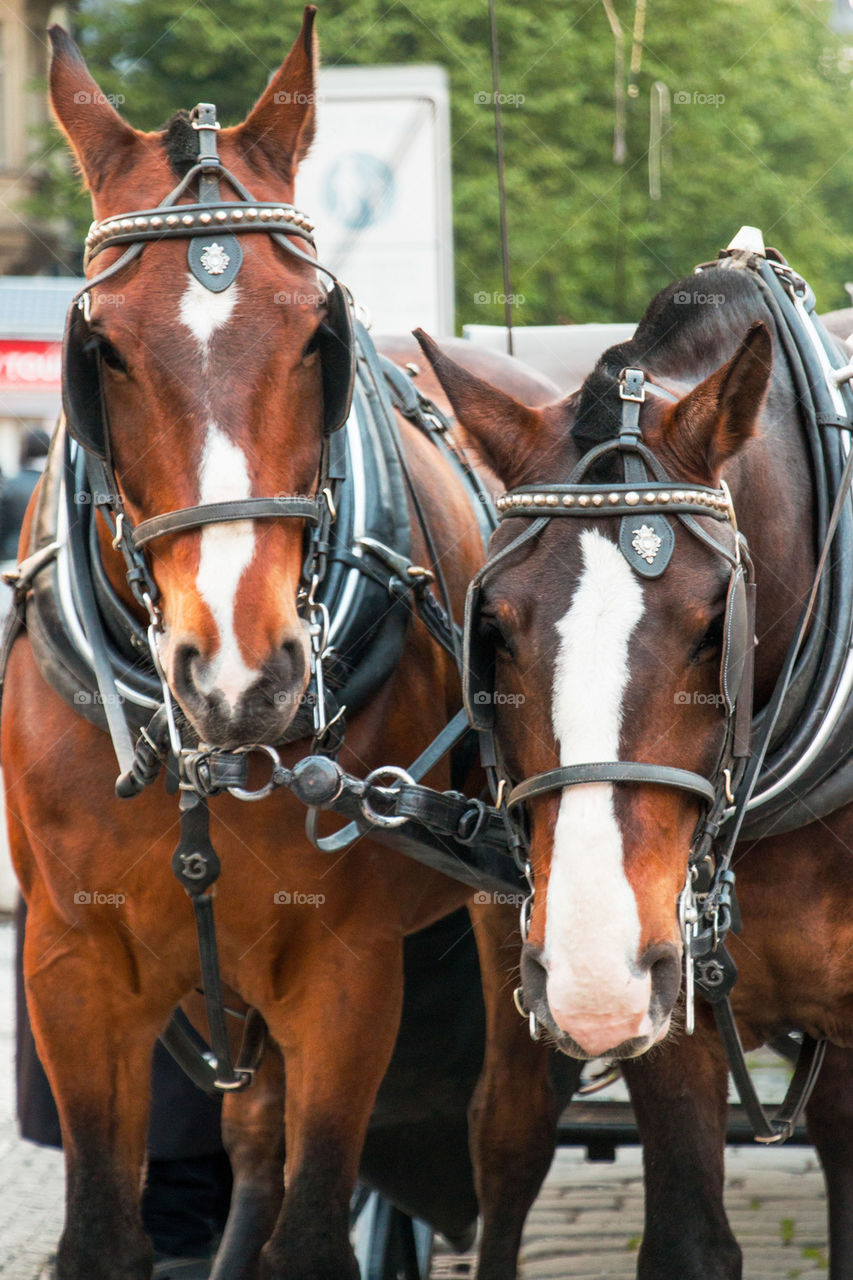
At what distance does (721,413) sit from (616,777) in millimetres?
564

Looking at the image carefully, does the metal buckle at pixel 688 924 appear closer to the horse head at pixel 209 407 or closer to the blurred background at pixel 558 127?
the horse head at pixel 209 407

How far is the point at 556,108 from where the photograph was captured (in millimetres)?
17172

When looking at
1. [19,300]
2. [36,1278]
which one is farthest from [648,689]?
[19,300]

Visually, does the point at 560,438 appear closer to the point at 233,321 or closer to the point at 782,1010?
the point at 233,321

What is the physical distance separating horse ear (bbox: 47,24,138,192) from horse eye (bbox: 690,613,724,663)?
4.02 feet

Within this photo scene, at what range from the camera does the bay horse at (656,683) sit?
2.16 meters

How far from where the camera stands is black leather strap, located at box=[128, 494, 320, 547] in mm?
2330

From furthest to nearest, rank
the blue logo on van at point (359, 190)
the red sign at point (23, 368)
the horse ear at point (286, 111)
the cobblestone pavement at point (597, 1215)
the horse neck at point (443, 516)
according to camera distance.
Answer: the red sign at point (23, 368) → the blue logo on van at point (359, 190) → the cobblestone pavement at point (597, 1215) → the horse neck at point (443, 516) → the horse ear at point (286, 111)

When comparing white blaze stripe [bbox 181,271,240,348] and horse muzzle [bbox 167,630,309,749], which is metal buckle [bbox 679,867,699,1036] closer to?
horse muzzle [bbox 167,630,309,749]

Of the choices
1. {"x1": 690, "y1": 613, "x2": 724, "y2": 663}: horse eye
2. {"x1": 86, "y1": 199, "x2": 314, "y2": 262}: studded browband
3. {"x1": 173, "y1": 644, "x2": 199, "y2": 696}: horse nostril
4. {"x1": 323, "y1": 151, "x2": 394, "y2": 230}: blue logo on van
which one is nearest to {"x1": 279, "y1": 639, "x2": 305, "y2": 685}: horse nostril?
{"x1": 173, "y1": 644, "x2": 199, "y2": 696}: horse nostril

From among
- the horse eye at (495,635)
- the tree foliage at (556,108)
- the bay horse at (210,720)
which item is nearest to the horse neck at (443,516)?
the bay horse at (210,720)

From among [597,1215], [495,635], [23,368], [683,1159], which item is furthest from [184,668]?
[23,368]

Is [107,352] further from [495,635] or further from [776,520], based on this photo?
[776,520]

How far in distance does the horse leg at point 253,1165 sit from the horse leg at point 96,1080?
0.53 meters
